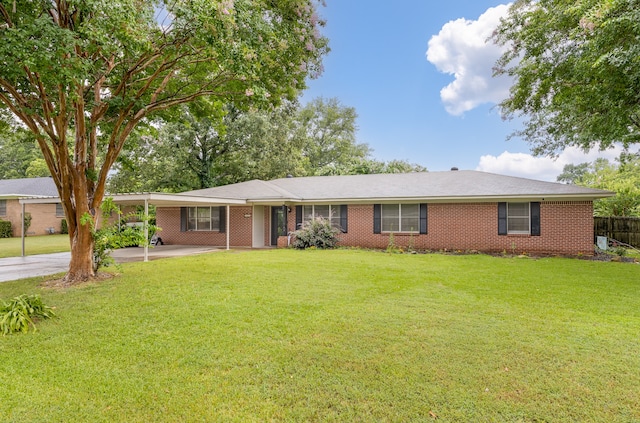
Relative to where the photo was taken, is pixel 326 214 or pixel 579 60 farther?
pixel 326 214

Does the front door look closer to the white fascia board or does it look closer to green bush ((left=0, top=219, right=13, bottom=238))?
the white fascia board

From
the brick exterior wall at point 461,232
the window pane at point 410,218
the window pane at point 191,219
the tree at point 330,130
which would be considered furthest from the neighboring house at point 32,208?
the window pane at point 410,218

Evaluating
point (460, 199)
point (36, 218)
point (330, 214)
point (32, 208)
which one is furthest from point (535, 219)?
point (32, 208)

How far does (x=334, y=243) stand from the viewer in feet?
47.3

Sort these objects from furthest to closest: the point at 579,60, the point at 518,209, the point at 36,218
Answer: the point at 36,218 < the point at 518,209 < the point at 579,60

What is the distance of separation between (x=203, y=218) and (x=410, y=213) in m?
9.66

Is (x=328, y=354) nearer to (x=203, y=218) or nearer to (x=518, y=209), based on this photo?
(x=518, y=209)

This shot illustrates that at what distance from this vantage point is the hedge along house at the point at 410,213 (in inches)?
483

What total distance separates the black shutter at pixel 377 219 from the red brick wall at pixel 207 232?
18.5 ft

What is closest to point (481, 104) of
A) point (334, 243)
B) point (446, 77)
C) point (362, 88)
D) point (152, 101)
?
point (446, 77)

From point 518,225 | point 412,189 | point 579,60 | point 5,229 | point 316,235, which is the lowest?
point 316,235

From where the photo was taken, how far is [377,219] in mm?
14539

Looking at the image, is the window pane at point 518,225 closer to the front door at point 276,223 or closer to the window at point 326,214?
the window at point 326,214

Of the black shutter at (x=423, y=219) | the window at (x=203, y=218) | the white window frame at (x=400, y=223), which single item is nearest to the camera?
the black shutter at (x=423, y=219)
